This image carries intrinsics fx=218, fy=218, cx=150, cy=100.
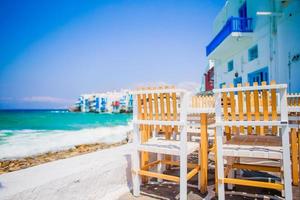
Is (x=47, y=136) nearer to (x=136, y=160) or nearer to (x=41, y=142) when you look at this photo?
(x=41, y=142)

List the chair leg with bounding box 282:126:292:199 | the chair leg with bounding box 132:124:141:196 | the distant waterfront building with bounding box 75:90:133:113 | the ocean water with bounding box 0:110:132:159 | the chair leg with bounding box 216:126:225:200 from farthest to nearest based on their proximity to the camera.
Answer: the distant waterfront building with bounding box 75:90:133:113
the ocean water with bounding box 0:110:132:159
the chair leg with bounding box 132:124:141:196
the chair leg with bounding box 216:126:225:200
the chair leg with bounding box 282:126:292:199

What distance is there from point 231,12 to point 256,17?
339cm

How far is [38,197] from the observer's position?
1922 mm

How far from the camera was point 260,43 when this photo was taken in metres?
9.69

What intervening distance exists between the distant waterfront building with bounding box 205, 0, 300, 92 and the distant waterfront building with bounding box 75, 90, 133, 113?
62.1 metres

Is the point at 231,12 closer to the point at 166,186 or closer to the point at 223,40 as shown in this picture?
the point at 223,40

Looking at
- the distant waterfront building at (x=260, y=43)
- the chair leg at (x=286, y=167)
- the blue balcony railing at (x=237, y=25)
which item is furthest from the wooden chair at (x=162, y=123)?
the blue balcony railing at (x=237, y=25)

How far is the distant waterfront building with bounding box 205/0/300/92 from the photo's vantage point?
24.6 ft

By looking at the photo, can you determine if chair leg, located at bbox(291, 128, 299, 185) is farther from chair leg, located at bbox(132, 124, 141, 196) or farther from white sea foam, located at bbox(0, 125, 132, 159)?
white sea foam, located at bbox(0, 125, 132, 159)

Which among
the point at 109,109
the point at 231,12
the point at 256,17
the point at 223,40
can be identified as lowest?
the point at 109,109

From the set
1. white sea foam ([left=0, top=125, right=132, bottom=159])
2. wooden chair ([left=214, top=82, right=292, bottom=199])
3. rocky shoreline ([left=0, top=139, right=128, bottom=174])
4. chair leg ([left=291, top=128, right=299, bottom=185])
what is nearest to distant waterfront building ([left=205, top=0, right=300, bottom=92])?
chair leg ([left=291, top=128, right=299, bottom=185])

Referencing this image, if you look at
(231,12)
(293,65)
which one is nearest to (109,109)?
(231,12)

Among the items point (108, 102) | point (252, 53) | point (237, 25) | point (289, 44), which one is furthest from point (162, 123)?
point (108, 102)

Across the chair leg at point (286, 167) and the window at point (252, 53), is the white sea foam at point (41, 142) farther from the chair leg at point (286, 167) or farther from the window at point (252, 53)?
the window at point (252, 53)
